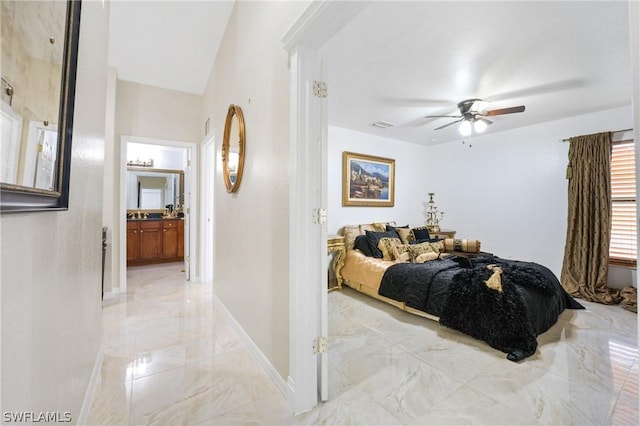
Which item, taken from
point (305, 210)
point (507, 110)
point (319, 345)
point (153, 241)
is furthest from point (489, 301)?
point (153, 241)

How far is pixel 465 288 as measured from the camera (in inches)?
101

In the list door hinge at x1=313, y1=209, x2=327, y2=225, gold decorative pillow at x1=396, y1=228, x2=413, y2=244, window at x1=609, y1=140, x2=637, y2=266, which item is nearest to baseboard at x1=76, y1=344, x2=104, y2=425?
door hinge at x1=313, y1=209, x2=327, y2=225

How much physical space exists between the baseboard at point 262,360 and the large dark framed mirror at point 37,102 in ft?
4.88

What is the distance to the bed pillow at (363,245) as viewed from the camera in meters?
4.04

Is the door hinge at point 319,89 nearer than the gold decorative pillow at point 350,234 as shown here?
Yes

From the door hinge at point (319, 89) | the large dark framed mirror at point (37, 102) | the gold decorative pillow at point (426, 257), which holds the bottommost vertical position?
the gold decorative pillow at point (426, 257)

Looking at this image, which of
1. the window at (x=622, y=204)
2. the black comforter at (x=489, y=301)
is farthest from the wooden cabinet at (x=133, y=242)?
the window at (x=622, y=204)

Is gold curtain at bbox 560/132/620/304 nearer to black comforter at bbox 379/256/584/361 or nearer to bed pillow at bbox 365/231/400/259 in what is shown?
black comforter at bbox 379/256/584/361

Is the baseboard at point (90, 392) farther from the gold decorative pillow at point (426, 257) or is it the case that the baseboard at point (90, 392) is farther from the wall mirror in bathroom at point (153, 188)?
the wall mirror in bathroom at point (153, 188)

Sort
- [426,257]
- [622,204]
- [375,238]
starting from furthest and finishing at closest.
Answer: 1. [375,238]
2. [622,204]
3. [426,257]

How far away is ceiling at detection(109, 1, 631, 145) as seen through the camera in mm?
2010

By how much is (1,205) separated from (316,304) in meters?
1.34

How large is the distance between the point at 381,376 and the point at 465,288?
1225 millimetres

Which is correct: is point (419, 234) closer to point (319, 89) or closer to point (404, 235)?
point (404, 235)
